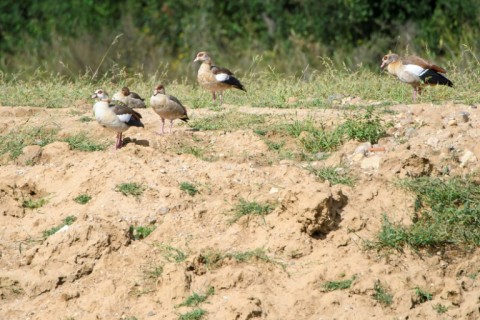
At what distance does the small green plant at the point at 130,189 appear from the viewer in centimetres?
901

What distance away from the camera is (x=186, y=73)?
Result: 745 inches

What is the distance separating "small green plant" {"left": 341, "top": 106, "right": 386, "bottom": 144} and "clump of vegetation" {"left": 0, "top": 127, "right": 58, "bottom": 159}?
3117 mm

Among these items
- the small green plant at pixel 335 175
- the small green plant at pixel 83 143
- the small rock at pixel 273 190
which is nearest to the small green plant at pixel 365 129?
the small green plant at pixel 335 175

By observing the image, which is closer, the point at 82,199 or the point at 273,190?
the point at 273,190

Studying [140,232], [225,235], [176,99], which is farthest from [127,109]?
[225,235]

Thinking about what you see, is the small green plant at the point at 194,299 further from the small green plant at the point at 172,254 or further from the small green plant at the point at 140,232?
the small green plant at the point at 140,232

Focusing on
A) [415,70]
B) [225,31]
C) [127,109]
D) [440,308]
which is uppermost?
[127,109]

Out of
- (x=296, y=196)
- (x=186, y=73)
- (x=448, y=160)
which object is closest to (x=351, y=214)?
(x=296, y=196)

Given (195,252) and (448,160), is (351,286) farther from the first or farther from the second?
(448,160)

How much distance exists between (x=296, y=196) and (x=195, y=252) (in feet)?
3.20

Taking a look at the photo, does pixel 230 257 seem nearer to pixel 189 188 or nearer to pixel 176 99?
pixel 189 188

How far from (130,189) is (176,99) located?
1823 mm

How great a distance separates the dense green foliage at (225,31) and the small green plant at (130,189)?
8.62 m

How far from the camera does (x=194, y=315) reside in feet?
25.1
